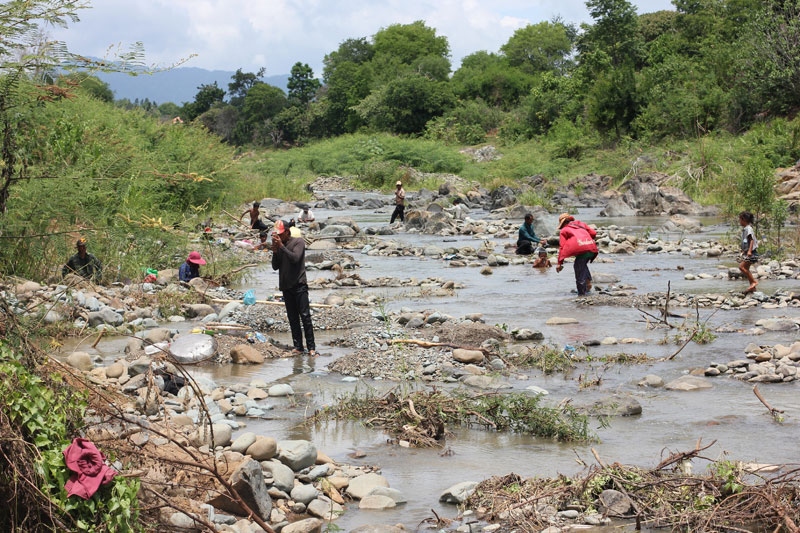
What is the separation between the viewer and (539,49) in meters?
73.6

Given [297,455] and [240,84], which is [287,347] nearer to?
[297,455]

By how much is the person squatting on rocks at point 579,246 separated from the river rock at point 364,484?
7589 mm

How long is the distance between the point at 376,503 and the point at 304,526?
70 cm

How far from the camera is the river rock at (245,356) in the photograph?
961 centimetres

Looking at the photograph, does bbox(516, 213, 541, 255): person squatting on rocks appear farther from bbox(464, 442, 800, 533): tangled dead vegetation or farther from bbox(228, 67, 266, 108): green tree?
bbox(228, 67, 266, 108): green tree

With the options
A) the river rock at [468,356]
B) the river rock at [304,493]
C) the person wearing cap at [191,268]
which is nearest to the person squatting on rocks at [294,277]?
the river rock at [468,356]

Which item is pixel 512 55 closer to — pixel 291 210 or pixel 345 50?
pixel 345 50

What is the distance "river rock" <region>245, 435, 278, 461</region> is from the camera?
5727 mm

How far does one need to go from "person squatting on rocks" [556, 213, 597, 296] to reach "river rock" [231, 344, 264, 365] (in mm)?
5244

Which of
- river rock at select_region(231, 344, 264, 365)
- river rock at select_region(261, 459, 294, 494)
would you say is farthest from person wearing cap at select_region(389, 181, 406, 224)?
river rock at select_region(261, 459, 294, 494)

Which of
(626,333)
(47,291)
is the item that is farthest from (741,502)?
(47,291)

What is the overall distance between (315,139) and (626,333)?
57.1 metres

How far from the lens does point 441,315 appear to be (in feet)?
37.9

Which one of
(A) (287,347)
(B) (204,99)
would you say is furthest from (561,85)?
(A) (287,347)
